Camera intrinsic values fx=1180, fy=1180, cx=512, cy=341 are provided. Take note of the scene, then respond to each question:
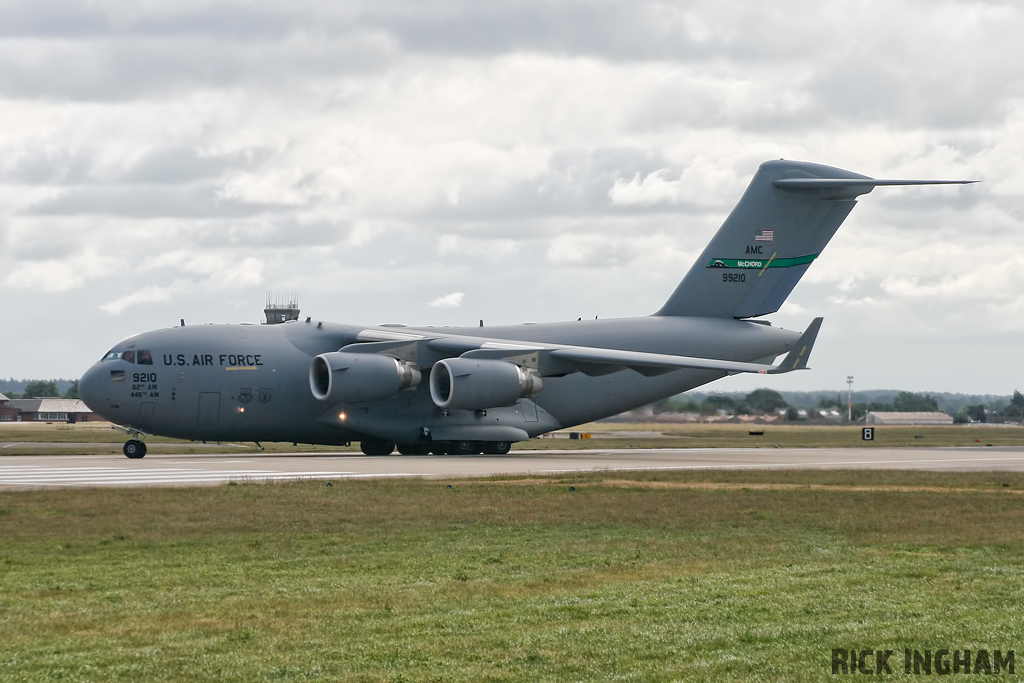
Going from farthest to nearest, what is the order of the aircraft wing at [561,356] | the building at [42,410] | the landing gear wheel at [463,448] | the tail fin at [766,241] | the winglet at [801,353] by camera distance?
the building at [42,410] < the tail fin at [766,241] < the landing gear wheel at [463,448] < the aircraft wing at [561,356] < the winglet at [801,353]

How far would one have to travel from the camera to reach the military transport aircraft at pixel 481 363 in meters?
33.3

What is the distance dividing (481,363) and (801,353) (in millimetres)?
9040

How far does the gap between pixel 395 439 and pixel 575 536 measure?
21.9 m

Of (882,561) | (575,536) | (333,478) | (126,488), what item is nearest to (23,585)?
(575,536)

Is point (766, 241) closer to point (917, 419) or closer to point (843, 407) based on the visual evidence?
point (843, 407)

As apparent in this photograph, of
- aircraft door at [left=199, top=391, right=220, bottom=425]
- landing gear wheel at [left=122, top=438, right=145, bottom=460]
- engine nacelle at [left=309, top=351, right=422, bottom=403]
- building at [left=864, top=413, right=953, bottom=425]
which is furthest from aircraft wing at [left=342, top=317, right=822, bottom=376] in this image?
building at [left=864, top=413, right=953, bottom=425]

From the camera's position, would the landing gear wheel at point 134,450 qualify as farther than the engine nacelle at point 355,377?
No

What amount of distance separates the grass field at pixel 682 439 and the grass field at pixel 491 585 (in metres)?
24.1

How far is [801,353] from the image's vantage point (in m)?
33.1

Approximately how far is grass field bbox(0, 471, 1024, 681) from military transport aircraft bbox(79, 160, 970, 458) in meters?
15.3

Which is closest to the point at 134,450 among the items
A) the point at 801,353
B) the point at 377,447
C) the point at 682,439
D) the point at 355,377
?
the point at 355,377

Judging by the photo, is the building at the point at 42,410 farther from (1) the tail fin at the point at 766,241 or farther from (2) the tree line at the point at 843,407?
(1) the tail fin at the point at 766,241

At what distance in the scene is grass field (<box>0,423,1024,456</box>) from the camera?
44.1m

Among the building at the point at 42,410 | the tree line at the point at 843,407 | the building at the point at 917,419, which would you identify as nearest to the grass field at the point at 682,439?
the tree line at the point at 843,407
